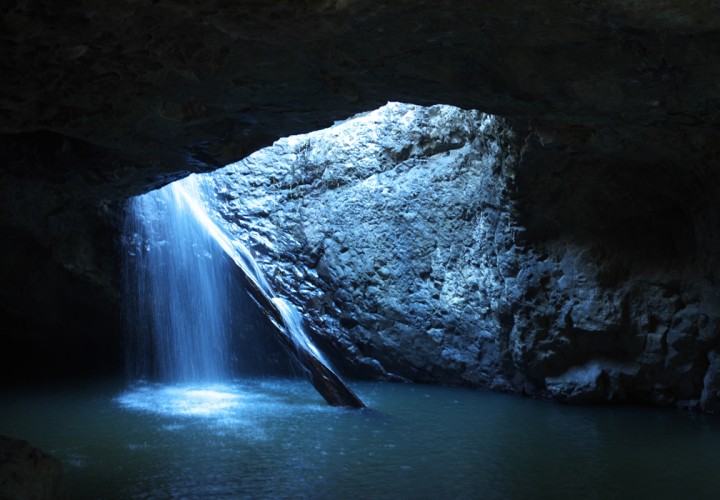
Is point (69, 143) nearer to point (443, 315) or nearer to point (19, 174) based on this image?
point (19, 174)

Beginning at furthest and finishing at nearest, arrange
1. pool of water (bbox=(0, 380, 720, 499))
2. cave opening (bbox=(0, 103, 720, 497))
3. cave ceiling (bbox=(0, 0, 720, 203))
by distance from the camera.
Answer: cave opening (bbox=(0, 103, 720, 497)) → pool of water (bbox=(0, 380, 720, 499)) → cave ceiling (bbox=(0, 0, 720, 203))

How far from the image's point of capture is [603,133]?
6438 millimetres

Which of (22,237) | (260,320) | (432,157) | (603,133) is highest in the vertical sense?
(432,157)

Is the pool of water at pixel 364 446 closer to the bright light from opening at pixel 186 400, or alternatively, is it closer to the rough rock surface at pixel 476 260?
the bright light from opening at pixel 186 400

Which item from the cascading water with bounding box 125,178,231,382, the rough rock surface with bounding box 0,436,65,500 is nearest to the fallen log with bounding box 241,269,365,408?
the cascading water with bounding box 125,178,231,382

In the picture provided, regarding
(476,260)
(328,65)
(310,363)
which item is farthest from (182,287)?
(328,65)

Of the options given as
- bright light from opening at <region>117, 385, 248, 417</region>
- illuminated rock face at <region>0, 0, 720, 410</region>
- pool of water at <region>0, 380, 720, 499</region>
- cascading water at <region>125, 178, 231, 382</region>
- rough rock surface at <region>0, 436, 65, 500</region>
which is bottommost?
pool of water at <region>0, 380, 720, 499</region>

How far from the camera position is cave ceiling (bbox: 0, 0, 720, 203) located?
3.67 meters

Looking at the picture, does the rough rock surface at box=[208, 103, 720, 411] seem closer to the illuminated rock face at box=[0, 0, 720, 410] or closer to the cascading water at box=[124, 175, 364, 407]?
the illuminated rock face at box=[0, 0, 720, 410]

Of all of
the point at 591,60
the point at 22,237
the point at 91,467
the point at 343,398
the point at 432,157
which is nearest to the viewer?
the point at 591,60

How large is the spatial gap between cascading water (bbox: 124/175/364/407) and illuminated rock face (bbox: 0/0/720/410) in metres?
1.40

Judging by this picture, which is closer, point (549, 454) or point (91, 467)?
point (91, 467)

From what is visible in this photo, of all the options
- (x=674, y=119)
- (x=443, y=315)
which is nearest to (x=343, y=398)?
(x=443, y=315)

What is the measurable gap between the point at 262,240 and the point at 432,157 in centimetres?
277
